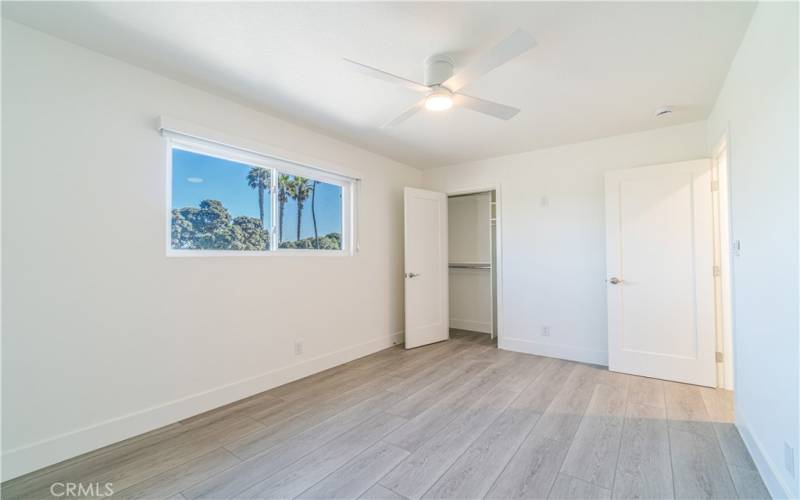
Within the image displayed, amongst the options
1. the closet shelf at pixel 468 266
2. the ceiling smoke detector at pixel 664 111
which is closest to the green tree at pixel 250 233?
the closet shelf at pixel 468 266

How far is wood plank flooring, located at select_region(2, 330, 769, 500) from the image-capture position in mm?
1666

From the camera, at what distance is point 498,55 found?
1.65 metres

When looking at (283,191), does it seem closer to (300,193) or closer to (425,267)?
(300,193)

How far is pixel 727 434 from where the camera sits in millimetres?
2123

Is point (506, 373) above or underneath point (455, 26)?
underneath

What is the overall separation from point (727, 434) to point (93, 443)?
12.9 ft

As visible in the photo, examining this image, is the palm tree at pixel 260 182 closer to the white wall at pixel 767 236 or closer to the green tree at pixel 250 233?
the green tree at pixel 250 233

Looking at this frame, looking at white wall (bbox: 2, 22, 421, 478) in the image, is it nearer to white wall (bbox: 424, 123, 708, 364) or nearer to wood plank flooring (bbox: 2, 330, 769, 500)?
wood plank flooring (bbox: 2, 330, 769, 500)

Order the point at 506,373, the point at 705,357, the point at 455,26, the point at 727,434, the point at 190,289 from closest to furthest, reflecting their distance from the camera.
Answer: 1. the point at 455,26
2. the point at 727,434
3. the point at 190,289
4. the point at 705,357
5. the point at 506,373

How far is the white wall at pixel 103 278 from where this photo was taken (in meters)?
1.79

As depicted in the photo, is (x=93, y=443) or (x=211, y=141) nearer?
(x=93, y=443)

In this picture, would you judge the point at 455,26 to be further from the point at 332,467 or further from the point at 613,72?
the point at 332,467

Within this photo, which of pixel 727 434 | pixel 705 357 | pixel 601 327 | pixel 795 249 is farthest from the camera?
pixel 601 327

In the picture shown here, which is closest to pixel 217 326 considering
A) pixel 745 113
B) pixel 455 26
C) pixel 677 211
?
pixel 455 26
